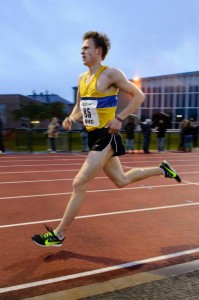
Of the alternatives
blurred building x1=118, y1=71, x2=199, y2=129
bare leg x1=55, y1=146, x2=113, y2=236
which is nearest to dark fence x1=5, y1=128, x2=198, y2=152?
bare leg x1=55, y1=146, x2=113, y2=236

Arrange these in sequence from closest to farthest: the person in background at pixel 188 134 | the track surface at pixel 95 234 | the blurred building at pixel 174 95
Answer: the track surface at pixel 95 234, the person in background at pixel 188 134, the blurred building at pixel 174 95

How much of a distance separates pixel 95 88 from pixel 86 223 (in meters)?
1.98

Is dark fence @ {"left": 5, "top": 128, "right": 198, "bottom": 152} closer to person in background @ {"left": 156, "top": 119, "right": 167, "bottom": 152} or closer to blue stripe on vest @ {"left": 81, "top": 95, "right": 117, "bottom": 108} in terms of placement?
person in background @ {"left": 156, "top": 119, "right": 167, "bottom": 152}

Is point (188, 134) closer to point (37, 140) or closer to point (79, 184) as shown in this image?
point (37, 140)

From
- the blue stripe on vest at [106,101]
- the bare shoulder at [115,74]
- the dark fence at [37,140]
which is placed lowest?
the dark fence at [37,140]

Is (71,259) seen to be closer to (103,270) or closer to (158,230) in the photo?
(103,270)

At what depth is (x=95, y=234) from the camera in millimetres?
4328

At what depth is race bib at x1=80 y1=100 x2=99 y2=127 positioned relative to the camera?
11.8 ft

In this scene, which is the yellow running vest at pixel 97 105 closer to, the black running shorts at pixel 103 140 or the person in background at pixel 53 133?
the black running shorts at pixel 103 140

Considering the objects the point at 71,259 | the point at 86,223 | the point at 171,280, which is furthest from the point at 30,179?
the point at 171,280

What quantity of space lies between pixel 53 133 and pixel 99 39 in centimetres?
1278

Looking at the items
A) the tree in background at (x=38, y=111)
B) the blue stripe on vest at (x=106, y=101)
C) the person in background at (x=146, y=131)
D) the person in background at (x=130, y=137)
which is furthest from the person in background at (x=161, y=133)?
the tree in background at (x=38, y=111)

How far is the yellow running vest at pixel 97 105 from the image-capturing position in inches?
141

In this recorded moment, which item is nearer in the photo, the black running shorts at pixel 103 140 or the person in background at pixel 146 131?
the black running shorts at pixel 103 140
